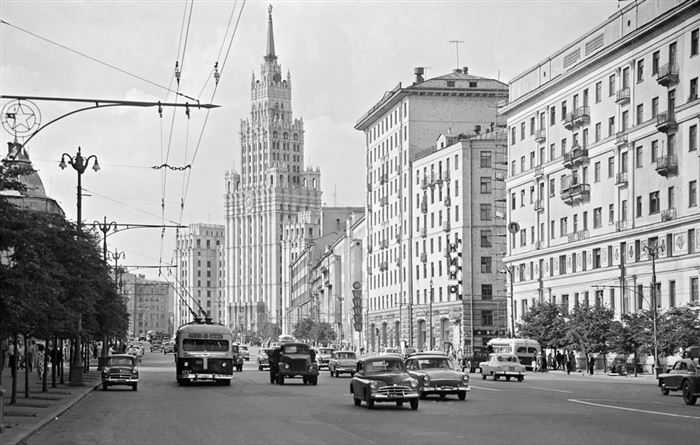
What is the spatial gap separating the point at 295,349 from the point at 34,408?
22167 millimetres

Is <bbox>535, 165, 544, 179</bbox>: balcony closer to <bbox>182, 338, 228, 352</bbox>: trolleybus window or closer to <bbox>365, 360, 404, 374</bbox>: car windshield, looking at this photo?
<bbox>182, 338, 228, 352</bbox>: trolleybus window

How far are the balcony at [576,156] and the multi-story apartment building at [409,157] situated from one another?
31.6 m

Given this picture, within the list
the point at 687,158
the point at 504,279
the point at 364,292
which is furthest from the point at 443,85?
the point at 687,158

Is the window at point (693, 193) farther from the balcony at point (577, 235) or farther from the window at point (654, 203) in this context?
the balcony at point (577, 235)

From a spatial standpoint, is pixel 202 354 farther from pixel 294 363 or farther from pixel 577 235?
pixel 577 235

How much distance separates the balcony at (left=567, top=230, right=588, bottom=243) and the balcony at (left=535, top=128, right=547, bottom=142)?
9.38 m

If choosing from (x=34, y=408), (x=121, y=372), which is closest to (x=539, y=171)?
(x=121, y=372)

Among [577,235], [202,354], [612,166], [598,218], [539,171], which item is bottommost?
[202,354]

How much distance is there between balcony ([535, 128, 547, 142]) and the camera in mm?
95188

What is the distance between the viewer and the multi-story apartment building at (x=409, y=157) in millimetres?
128375

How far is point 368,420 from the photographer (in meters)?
29.8

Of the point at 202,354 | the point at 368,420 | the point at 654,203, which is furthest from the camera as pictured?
the point at 654,203

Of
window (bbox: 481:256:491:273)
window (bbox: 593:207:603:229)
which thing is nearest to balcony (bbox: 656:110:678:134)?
window (bbox: 593:207:603:229)

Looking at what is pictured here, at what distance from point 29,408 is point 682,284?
152 ft
